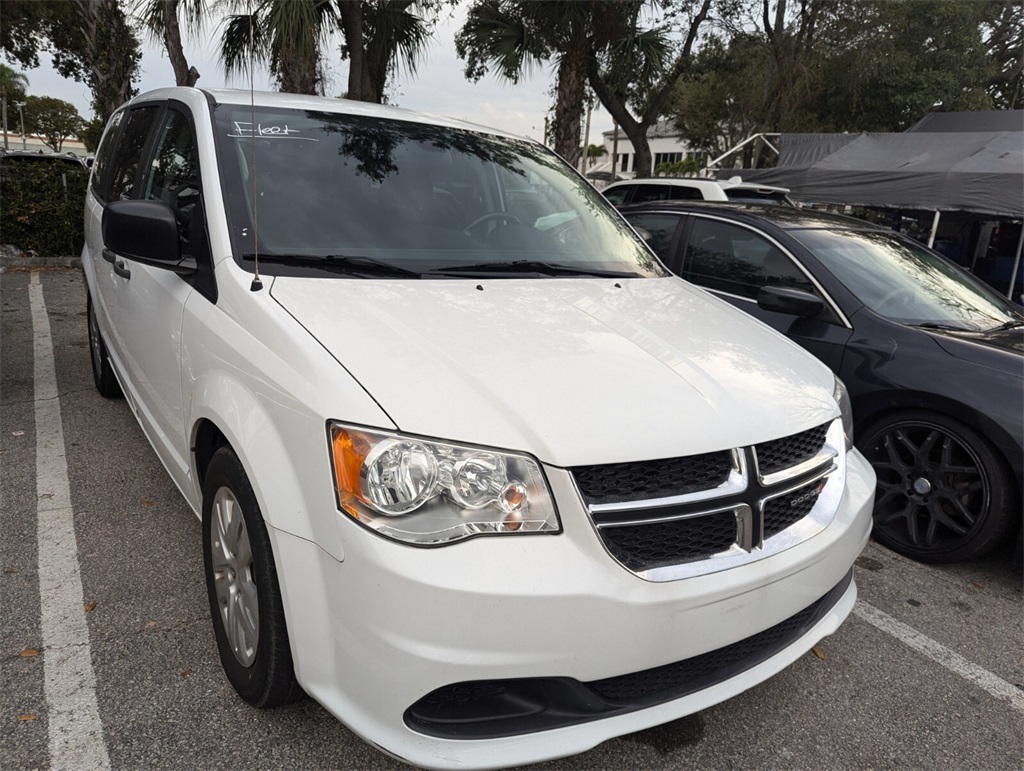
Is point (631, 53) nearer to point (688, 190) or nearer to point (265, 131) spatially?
point (688, 190)

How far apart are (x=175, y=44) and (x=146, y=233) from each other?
34.9 feet

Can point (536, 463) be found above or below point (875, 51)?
below

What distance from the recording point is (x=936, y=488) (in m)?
3.33

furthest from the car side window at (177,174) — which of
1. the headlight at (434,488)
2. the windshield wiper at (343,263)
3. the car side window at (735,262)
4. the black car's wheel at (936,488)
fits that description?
the black car's wheel at (936,488)

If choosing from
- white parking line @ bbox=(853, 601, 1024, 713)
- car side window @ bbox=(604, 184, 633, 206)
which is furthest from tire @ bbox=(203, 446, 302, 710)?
car side window @ bbox=(604, 184, 633, 206)

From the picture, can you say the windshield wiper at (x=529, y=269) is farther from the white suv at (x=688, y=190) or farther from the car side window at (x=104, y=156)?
the white suv at (x=688, y=190)

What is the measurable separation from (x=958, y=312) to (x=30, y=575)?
14.7 feet

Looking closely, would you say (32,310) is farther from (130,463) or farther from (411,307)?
(411,307)

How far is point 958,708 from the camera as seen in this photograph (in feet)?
7.72

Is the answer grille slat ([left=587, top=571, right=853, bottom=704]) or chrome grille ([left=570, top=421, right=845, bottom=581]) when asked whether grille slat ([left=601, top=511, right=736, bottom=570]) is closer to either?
chrome grille ([left=570, top=421, right=845, bottom=581])

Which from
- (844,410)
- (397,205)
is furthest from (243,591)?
(844,410)

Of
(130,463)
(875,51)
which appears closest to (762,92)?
(875,51)

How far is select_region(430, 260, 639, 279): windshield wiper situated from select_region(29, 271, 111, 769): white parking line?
1.66 meters

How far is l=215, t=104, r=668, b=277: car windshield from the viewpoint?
235cm
